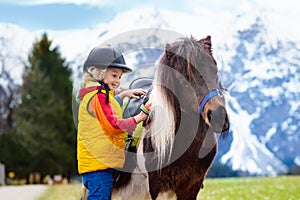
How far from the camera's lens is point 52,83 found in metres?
33.1

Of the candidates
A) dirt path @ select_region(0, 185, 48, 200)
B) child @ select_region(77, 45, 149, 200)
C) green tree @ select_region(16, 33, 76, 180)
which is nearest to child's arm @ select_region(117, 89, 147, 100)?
child @ select_region(77, 45, 149, 200)

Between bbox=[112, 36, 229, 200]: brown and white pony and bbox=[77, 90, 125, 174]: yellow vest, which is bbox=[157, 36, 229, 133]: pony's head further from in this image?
bbox=[77, 90, 125, 174]: yellow vest

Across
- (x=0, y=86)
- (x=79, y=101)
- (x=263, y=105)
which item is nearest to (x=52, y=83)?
(x=0, y=86)

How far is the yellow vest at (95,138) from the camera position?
487cm

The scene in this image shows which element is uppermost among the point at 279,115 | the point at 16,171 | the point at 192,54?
the point at 192,54

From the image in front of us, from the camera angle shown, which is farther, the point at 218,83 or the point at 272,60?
the point at 272,60

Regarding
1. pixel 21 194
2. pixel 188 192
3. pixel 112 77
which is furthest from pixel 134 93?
pixel 21 194

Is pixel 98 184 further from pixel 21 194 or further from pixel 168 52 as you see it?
pixel 21 194

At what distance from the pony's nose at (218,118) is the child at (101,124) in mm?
605

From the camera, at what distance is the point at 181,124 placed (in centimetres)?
489

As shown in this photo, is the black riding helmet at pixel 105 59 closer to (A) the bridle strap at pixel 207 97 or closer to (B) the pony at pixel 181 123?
(B) the pony at pixel 181 123

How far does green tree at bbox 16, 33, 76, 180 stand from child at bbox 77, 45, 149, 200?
87.9 ft

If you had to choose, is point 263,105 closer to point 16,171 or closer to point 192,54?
point 16,171

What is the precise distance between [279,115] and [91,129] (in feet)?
86.7
